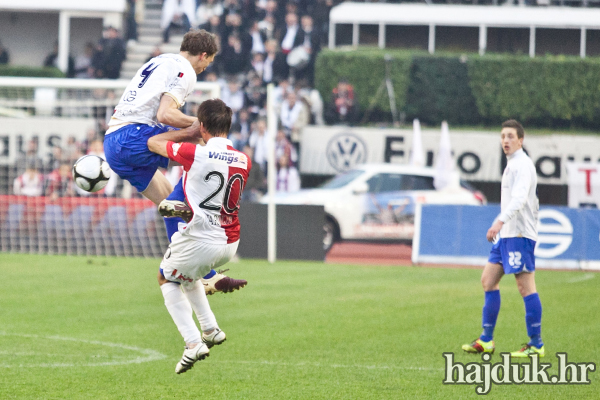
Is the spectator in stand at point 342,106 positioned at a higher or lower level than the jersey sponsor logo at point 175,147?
higher

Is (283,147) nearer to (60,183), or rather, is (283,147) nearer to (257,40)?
(257,40)

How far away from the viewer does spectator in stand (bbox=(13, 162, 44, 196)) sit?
18.6 m

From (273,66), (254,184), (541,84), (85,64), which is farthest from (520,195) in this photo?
(85,64)

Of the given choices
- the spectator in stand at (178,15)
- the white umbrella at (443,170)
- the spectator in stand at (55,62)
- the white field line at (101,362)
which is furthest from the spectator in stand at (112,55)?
the white field line at (101,362)

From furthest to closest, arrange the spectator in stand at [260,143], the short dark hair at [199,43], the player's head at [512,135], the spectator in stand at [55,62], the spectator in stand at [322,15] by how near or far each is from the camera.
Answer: the spectator in stand at [55,62]
the spectator in stand at [322,15]
the spectator in stand at [260,143]
the player's head at [512,135]
the short dark hair at [199,43]

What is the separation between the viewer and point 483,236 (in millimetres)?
17766

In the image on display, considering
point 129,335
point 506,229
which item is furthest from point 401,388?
point 129,335

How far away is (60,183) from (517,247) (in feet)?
37.8

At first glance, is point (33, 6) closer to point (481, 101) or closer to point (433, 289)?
point (481, 101)

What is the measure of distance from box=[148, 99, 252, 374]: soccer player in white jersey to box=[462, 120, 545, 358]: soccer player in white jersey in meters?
3.29

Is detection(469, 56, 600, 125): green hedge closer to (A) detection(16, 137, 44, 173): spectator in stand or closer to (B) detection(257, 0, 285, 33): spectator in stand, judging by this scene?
(B) detection(257, 0, 285, 33): spectator in stand

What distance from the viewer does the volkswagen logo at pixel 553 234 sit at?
17328 mm

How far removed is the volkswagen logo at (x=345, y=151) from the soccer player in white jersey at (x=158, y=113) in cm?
1592

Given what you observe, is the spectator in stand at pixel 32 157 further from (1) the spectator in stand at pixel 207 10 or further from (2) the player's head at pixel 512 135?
(2) the player's head at pixel 512 135
